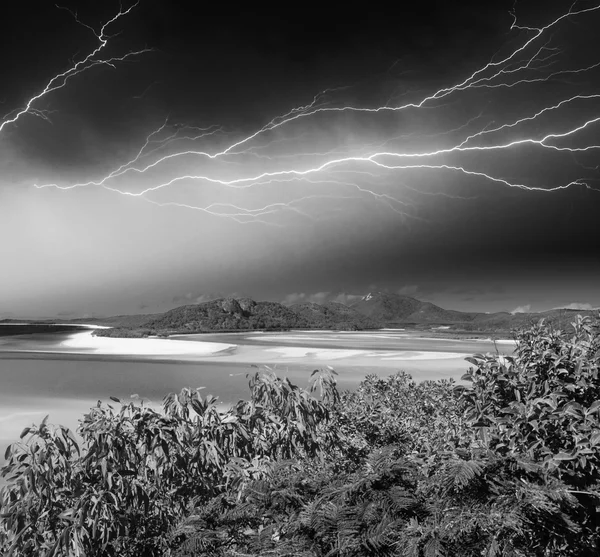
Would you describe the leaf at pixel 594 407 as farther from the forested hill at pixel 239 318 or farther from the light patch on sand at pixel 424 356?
the forested hill at pixel 239 318

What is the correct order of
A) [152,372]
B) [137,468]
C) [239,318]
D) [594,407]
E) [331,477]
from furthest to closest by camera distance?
[239,318], [152,372], [137,468], [594,407], [331,477]


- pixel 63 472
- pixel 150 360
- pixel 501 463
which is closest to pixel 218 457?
pixel 63 472

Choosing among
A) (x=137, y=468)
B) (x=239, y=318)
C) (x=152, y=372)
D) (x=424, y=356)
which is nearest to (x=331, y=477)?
(x=137, y=468)

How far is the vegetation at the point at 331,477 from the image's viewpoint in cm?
235

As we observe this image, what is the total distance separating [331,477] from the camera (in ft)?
10.3

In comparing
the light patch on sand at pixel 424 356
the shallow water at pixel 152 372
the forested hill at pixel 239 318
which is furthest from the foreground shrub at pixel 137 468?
the forested hill at pixel 239 318

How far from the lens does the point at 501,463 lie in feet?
8.54

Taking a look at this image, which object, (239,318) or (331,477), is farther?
(239,318)

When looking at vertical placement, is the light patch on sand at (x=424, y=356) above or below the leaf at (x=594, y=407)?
below

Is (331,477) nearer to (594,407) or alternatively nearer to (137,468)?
(594,407)

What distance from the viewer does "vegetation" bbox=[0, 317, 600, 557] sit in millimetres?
2353

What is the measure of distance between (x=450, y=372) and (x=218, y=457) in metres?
26.2

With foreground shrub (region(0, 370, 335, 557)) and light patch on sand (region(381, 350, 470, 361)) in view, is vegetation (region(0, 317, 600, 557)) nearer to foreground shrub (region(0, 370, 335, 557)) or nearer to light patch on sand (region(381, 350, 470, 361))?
foreground shrub (region(0, 370, 335, 557))

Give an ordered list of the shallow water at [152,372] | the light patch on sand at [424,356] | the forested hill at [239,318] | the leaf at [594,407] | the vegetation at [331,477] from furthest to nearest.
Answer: the forested hill at [239,318], the light patch on sand at [424,356], the shallow water at [152,372], the leaf at [594,407], the vegetation at [331,477]
